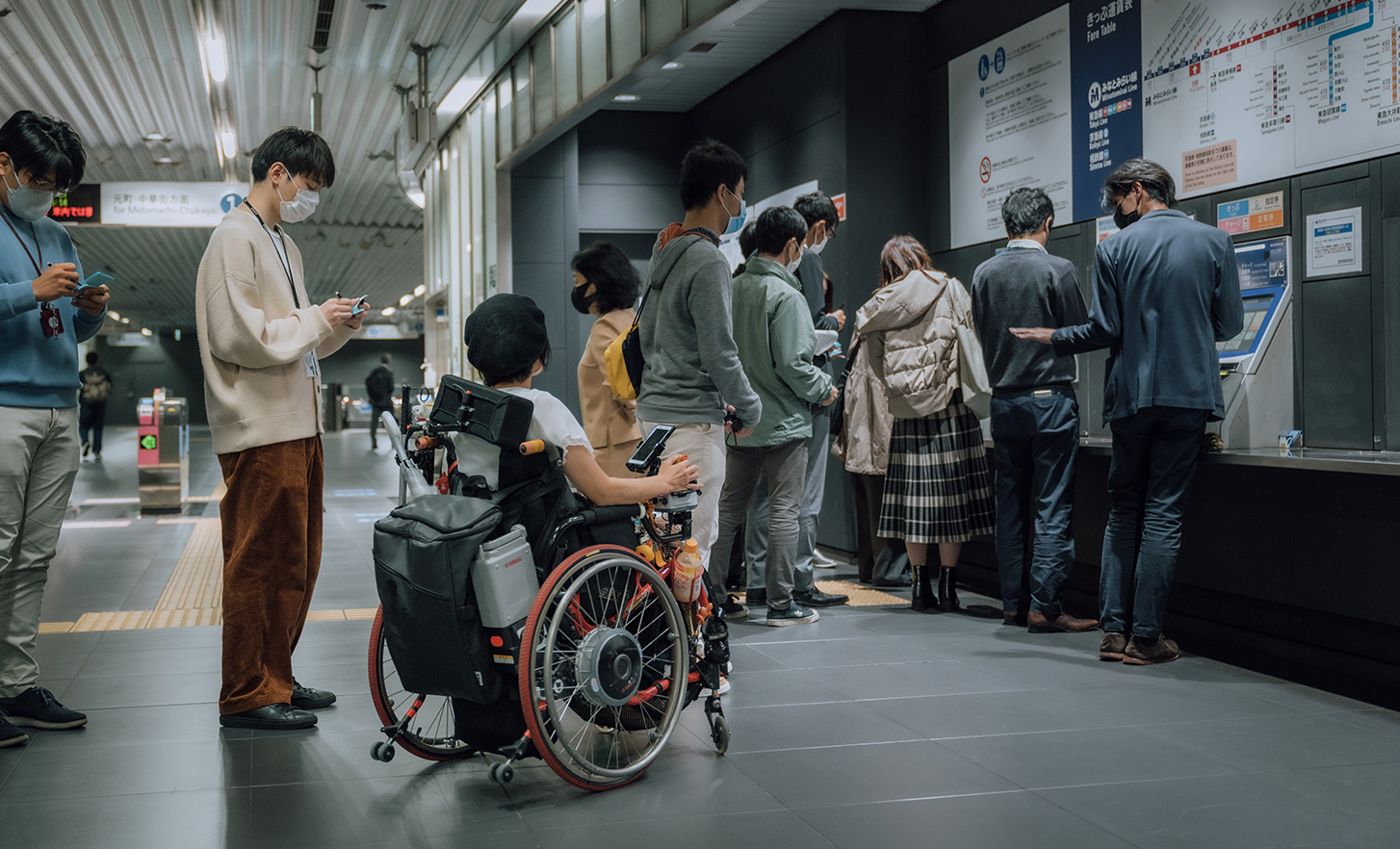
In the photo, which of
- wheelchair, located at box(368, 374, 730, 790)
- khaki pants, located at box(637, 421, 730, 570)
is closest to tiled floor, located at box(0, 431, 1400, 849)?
wheelchair, located at box(368, 374, 730, 790)

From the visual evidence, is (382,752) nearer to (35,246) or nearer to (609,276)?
(35,246)

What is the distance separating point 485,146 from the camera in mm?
10234

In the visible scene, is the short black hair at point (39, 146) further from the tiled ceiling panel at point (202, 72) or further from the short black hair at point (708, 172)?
the tiled ceiling panel at point (202, 72)

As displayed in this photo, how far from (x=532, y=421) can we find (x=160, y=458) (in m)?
7.96

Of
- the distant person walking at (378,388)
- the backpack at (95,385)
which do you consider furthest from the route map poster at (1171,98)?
the backpack at (95,385)

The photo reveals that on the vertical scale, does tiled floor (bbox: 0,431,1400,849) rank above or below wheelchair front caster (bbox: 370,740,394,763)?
below

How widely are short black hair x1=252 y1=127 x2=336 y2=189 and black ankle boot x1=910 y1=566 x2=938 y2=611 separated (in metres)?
2.83

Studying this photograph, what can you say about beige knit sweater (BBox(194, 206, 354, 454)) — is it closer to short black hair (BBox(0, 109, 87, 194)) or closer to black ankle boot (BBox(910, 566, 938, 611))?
short black hair (BBox(0, 109, 87, 194))

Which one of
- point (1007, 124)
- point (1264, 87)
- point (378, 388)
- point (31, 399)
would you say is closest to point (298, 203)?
point (31, 399)

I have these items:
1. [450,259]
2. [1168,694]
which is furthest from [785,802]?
[450,259]

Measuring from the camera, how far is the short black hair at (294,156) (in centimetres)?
314

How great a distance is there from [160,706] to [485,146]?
7727 millimetres

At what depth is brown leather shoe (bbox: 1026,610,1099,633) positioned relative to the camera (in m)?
4.21

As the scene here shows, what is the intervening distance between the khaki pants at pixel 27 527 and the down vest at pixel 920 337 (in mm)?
3059
